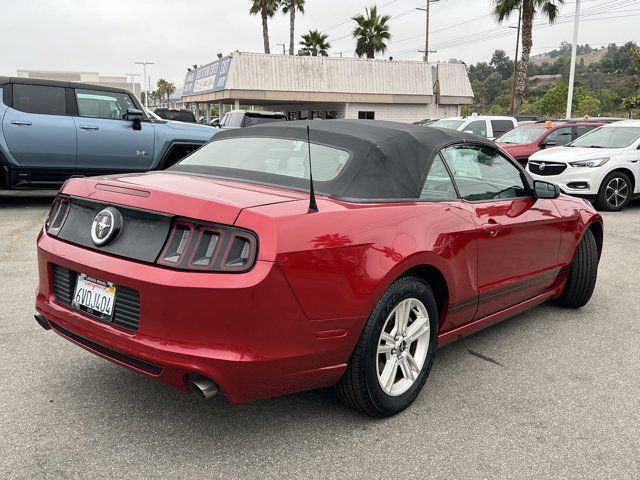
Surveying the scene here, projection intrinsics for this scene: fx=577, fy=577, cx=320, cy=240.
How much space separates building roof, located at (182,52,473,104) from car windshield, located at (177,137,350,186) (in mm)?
28346

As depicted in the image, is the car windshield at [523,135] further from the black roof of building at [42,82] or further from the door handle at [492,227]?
the door handle at [492,227]

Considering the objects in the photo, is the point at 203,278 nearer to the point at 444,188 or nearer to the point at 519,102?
the point at 444,188

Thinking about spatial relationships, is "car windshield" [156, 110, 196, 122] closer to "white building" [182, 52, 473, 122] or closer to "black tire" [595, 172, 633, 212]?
"white building" [182, 52, 473, 122]

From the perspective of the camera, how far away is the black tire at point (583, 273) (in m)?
4.67

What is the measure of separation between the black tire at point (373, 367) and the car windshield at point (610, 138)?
980 cm

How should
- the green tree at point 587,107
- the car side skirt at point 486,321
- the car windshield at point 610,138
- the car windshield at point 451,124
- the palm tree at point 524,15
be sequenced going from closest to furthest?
the car side skirt at point 486,321
the car windshield at point 610,138
the car windshield at point 451,124
the palm tree at point 524,15
the green tree at point 587,107

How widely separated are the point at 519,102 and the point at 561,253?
27.7 metres

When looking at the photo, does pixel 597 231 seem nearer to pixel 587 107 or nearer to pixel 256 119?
pixel 256 119

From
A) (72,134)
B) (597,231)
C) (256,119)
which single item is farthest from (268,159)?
(256,119)

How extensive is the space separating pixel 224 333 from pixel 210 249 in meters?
0.35

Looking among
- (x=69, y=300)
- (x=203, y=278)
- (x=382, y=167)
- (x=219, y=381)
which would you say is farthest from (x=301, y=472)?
(x=382, y=167)

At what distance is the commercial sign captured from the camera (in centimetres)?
3195

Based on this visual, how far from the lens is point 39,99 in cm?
886

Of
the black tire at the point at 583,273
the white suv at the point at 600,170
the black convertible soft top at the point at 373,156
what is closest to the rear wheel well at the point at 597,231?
the black tire at the point at 583,273
